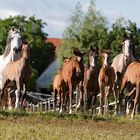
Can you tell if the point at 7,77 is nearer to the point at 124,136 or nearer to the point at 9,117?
the point at 9,117

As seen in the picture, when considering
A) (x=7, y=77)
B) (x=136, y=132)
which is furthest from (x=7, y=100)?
(x=136, y=132)

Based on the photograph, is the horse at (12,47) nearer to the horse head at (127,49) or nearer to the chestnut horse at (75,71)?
the chestnut horse at (75,71)

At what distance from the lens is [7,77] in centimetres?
2470

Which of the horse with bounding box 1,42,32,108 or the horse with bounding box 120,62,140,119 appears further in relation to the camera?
the horse with bounding box 1,42,32,108

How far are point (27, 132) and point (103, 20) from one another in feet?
191

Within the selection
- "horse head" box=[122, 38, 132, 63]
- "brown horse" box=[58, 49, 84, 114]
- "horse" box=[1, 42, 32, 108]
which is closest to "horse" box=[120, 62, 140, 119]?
"brown horse" box=[58, 49, 84, 114]

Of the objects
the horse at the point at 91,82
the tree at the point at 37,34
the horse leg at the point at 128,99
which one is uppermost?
the tree at the point at 37,34

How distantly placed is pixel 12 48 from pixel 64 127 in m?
8.19

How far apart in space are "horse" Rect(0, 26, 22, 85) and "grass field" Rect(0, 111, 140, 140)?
5.06m

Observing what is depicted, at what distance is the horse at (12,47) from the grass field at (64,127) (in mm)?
5065

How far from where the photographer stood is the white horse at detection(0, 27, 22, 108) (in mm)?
24641

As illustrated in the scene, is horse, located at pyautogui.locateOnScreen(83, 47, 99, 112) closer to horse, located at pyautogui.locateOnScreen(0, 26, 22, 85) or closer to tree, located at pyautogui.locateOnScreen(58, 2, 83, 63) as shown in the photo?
horse, located at pyautogui.locateOnScreen(0, 26, 22, 85)

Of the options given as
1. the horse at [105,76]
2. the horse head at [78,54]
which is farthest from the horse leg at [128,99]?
the horse head at [78,54]

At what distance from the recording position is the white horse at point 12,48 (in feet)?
80.8
